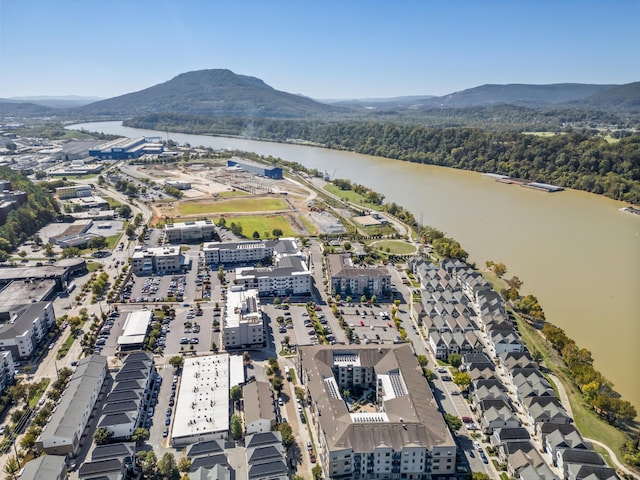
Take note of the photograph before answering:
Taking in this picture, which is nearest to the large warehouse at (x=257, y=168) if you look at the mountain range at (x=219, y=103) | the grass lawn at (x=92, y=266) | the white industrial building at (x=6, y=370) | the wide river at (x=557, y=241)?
the wide river at (x=557, y=241)

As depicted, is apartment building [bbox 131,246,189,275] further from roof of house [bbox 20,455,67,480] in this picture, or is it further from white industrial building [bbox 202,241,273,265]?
roof of house [bbox 20,455,67,480]

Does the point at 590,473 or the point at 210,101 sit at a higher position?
the point at 210,101

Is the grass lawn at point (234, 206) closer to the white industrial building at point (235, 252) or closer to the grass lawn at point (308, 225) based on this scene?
the grass lawn at point (308, 225)

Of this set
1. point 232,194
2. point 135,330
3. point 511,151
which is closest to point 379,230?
point 232,194

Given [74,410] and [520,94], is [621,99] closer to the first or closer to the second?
Answer: [520,94]

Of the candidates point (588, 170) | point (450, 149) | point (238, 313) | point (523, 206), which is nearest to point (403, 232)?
point (523, 206)
